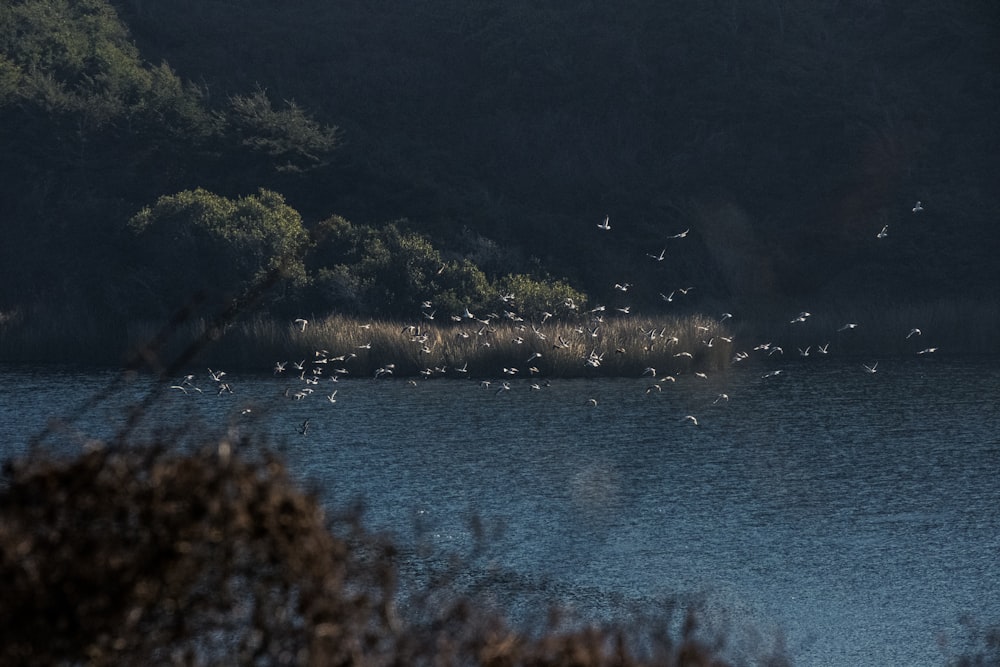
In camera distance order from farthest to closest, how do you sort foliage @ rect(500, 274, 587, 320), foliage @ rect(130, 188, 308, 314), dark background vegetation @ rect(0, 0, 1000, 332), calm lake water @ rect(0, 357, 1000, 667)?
dark background vegetation @ rect(0, 0, 1000, 332)
foliage @ rect(500, 274, 587, 320)
foliage @ rect(130, 188, 308, 314)
calm lake water @ rect(0, 357, 1000, 667)

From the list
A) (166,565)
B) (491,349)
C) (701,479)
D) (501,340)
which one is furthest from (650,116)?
(166,565)

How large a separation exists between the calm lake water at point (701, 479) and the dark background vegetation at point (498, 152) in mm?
9462

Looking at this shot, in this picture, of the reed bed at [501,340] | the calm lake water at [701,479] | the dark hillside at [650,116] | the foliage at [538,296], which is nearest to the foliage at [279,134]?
the dark hillside at [650,116]

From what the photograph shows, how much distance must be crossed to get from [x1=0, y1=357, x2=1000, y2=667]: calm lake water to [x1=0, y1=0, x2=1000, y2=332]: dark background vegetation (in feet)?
31.0

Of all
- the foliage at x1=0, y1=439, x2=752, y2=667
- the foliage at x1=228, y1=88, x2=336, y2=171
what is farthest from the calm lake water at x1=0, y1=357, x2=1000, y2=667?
the foliage at x1=228, y1=88, x2=336, y2=171

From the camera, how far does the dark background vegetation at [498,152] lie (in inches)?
2085

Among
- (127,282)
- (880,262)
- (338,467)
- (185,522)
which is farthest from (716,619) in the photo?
(880,262)

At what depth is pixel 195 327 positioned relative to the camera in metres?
43.9

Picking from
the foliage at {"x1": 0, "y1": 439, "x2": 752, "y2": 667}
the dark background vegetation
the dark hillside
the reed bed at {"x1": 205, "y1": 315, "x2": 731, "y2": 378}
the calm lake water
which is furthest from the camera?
the dark hillside

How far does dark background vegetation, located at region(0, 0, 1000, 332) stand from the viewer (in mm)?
52969

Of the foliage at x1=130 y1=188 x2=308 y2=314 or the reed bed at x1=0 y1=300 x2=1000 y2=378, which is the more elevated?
the foliage at x1=130 y1=188 x2=308 y2=314

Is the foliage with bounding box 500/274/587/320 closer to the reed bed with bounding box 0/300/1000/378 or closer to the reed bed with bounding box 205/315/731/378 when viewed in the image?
the reed bed with bounding box 0/300/1000/378

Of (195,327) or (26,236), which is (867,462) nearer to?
(195,327)

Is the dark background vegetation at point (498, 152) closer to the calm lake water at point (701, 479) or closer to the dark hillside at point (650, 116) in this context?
the dark hillside at point (650, 116)
